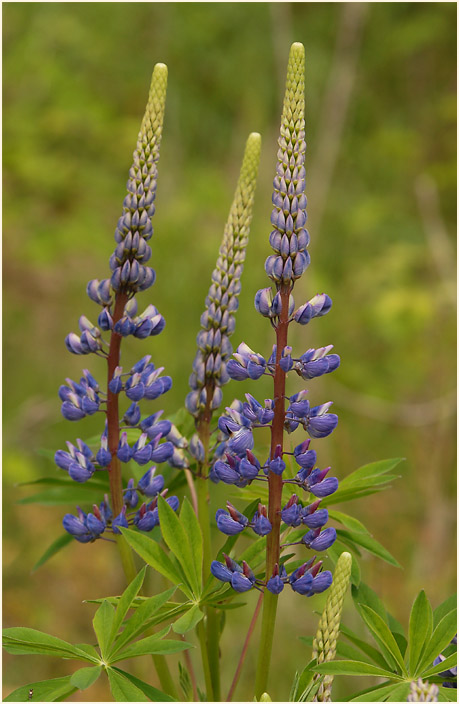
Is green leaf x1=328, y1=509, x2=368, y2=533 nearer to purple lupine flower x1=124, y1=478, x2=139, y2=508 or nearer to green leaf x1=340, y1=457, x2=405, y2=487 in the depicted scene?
green leaf x1=340, y1=457, x2=405, y2=487

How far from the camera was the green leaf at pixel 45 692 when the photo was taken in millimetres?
1018

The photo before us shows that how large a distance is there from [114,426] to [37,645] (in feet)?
1.06

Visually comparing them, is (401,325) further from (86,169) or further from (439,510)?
(86,169)

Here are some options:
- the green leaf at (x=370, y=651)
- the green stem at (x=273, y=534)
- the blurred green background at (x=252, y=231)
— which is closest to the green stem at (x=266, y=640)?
the green stem at (x=273, y=534)

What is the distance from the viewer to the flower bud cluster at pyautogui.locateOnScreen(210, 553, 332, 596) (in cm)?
102

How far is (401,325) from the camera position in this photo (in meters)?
4.86

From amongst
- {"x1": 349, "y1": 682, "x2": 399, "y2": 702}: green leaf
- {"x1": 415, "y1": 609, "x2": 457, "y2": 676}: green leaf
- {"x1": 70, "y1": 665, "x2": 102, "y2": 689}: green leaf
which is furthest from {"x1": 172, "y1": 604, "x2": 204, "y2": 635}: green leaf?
{"x1": 415, "y1": 609, "x2": 457, "y2": 676}: green leaf

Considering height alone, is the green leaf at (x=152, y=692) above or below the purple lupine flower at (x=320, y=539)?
below

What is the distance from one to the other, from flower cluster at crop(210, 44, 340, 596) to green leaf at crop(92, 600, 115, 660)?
159mm

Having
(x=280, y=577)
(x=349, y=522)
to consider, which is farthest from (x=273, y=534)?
(x=349, y=522)

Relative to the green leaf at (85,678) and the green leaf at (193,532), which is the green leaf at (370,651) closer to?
the green leaf at (193,532)

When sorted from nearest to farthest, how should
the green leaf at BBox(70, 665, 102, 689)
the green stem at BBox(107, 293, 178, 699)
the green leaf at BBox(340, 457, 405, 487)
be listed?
the green leaf at BBox(70, 665, 102, 689), the green stem at BBox(107, 293, 178, 699), the green leaf at BBox(340, 457, 405, 487)

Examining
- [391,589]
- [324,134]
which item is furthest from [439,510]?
[324,134]

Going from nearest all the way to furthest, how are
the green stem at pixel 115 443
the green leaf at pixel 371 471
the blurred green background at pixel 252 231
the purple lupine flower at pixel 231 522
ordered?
1. the purple lupine flower at pixel 231 522
2. the green stem at pixel 115 443
3. the green leaf at pixel 371 471
4. the blurred green background at pixel 252 231
